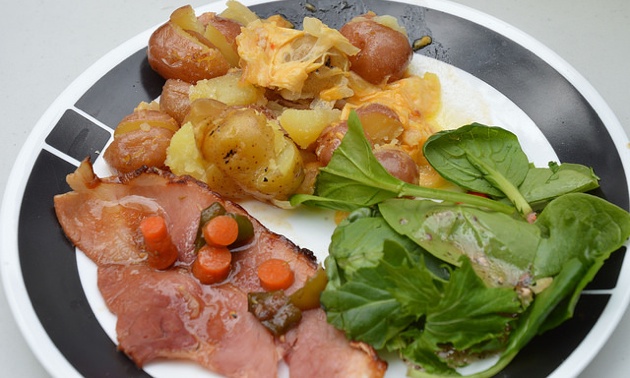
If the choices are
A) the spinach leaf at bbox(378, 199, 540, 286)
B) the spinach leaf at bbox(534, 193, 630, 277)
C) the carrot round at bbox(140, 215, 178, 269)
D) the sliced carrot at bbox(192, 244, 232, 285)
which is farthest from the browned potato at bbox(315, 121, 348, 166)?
the spinach leaf at bbox(534, 193, 630, 277)

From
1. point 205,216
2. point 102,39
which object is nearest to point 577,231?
point 205,216

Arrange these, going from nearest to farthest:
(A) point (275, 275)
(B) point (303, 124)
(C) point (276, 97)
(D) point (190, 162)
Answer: (A) point (275, 275)
(D) point (190, 162)
(B) point (303, 124)
(C) point (276, 97)

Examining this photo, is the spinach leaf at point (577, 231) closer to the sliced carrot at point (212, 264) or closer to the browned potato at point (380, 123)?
the browned potato at point (380, 123)

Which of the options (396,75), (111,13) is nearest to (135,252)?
(396,75)

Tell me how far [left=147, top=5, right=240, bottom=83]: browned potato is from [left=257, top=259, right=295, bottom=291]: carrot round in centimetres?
104

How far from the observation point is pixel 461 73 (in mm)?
3145

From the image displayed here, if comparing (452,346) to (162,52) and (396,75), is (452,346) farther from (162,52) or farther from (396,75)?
(162,52)

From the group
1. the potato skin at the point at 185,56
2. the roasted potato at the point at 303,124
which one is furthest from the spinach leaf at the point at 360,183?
the potato skin at the point at 185,56

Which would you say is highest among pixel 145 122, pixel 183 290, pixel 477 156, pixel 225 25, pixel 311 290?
pixel 225 25

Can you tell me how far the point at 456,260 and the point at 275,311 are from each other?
0.60 meters

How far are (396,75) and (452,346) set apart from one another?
1399mm

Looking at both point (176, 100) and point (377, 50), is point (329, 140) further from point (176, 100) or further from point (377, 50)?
point (176, 100)

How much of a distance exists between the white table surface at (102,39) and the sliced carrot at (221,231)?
1.33 m

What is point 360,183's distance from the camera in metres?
2.45
